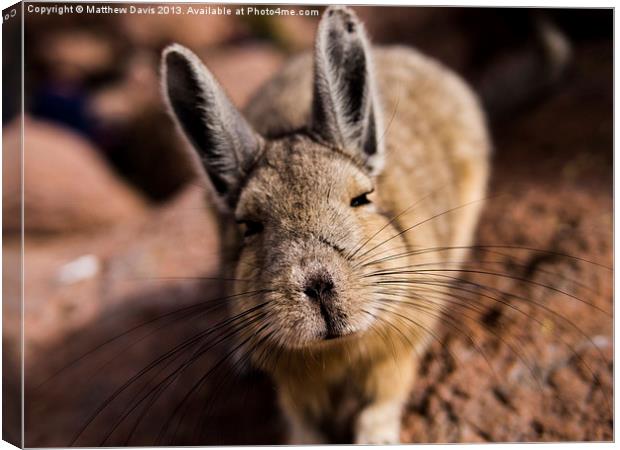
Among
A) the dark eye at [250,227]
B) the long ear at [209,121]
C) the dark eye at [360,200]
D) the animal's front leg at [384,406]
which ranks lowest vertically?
the animal's front leg at [384,406]

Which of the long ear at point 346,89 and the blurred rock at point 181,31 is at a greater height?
the blurred rock at point 181,31

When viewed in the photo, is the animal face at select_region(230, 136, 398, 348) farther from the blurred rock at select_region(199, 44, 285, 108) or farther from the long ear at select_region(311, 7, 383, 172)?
the blurred rock at select_region(199, 44, 285, 108)

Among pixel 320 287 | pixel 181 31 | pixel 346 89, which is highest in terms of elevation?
pixel 181 31

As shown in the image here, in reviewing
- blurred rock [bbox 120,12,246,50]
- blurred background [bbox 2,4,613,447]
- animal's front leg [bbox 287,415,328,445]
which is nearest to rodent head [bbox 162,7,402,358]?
blurred background [bbox 2,4,613,447]

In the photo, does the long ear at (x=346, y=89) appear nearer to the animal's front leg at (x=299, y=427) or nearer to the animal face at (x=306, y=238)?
the animal face at (x=306, y=238)

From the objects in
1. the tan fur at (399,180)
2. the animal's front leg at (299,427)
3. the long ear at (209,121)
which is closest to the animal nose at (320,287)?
the tan fur at (399,180)

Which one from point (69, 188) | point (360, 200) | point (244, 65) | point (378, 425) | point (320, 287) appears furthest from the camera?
point (244, 65)

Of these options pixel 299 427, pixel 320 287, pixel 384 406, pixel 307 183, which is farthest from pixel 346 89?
pixel 299 427

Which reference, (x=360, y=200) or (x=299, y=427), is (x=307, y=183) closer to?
(x=360, y=200)
